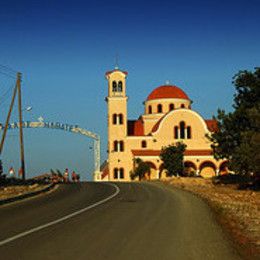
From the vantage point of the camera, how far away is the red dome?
86562mm

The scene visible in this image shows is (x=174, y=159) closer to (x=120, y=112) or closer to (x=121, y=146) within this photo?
(x=121, y=146)

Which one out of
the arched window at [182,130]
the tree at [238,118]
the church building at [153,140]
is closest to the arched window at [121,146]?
the church building at [153,140]

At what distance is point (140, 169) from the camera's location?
244 feet

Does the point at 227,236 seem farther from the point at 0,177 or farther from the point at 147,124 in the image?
the point at 147,124

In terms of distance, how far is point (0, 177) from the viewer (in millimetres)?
39281

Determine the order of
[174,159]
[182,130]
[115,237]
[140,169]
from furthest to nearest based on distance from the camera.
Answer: [182,130] < [140,169] < [174,159] < [115,237]

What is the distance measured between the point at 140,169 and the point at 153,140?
869 cm

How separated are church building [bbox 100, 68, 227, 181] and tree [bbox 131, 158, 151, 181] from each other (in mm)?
1732

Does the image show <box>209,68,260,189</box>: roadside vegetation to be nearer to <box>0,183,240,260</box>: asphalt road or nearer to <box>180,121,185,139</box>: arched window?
<box>0,183,240,260</box>: asphalt road

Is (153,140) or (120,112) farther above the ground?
(120,112)

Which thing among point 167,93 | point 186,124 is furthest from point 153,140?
point 167,93

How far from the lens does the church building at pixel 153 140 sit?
78312 mm

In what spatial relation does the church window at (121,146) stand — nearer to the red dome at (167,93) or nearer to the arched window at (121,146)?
the arched window at (121,146)

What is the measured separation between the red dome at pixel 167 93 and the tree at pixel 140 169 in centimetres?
1498
